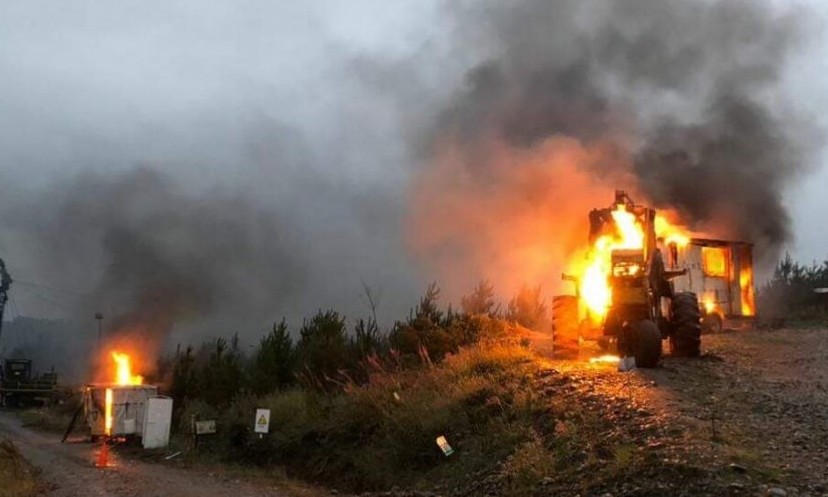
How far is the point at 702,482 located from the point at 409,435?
7864 millimetres

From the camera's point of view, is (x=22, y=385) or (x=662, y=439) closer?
(x=662, y=439)

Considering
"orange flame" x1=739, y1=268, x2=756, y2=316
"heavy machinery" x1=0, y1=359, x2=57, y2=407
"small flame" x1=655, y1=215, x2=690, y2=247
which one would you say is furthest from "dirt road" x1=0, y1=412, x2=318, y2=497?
"heavy machinery" x1=0, y1=359, x2=57, y2=407

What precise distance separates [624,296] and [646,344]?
1532 mm

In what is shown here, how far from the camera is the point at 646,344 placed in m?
15.6

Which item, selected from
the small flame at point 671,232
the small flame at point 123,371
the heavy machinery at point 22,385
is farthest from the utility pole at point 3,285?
the small flame at point 671,232

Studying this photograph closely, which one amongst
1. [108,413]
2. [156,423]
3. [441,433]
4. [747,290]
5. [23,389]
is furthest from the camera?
[23,389]

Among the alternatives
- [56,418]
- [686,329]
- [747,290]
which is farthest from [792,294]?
[56,418]

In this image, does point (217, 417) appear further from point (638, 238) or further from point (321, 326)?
point (638, 238)

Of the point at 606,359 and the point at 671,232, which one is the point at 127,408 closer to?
the point at 606,359

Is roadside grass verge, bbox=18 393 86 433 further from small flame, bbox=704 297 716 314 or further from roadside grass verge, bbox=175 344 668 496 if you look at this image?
small flame, bbox=704 297 716 314

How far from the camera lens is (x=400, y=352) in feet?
78.9

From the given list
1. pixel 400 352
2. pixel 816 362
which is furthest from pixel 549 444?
pixel 400 352

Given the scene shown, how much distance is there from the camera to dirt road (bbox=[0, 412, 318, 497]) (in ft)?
46.2

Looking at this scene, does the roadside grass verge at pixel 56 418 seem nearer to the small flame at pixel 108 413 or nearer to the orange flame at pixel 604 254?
the small flame at pixel 108 413
